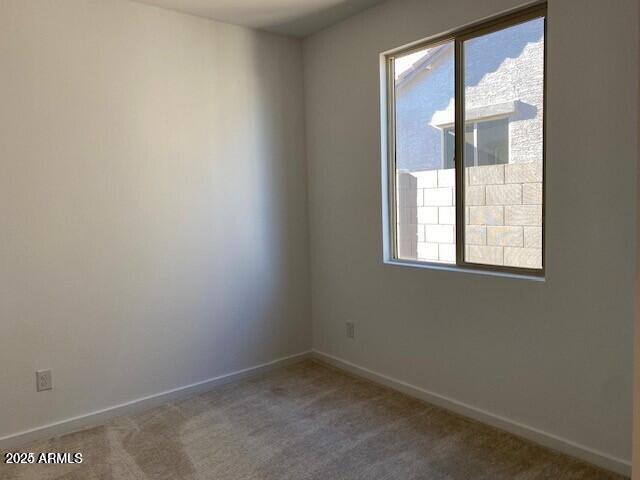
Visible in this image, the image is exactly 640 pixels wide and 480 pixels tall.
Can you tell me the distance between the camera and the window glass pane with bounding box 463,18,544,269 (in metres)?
2.40

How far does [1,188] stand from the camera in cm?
245

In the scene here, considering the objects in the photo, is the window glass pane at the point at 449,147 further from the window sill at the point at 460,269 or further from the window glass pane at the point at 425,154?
the window sill at the point at 460,269

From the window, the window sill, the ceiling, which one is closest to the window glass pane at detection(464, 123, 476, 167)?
the window

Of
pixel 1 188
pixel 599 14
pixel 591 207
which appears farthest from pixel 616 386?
pixel 1 188

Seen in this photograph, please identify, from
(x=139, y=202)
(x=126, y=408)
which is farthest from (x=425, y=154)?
(x=126, y=408)

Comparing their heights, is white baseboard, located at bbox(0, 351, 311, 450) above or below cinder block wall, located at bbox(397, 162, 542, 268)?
below

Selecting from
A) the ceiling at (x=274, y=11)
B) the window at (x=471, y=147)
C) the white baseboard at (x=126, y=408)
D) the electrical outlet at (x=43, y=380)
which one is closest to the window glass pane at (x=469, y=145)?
the window at (x=471, y=147)

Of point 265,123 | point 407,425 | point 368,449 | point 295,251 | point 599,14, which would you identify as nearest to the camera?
point 599,14

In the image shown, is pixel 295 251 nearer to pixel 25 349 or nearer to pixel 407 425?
pixel 407 425

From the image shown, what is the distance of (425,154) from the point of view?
2957 millimetres

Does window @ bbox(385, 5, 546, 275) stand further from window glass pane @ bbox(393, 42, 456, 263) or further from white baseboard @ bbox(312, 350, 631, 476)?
white baseboard @ bbox(312, 350, 631, 476)

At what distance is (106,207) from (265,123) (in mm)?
1264

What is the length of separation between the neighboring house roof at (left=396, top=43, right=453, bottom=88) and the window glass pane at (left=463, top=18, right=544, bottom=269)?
16 cm

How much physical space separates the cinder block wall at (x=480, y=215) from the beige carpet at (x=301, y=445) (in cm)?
94
